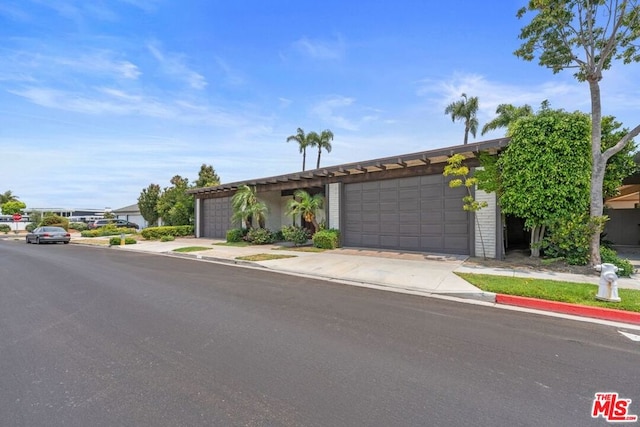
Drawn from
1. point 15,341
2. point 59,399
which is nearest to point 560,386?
point 59,399

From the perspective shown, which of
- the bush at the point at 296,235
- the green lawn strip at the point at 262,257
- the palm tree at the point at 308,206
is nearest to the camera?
the green lawn strip at the point at 262,257

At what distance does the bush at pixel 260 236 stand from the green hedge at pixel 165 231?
1024 cm

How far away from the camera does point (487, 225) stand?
12.1 meters

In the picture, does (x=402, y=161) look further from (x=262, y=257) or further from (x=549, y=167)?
(x=262, y=257)

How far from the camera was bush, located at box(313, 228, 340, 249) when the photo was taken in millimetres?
15742

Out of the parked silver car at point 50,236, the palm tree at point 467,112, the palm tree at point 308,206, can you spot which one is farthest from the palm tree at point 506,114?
the parked silver car at point 50,236

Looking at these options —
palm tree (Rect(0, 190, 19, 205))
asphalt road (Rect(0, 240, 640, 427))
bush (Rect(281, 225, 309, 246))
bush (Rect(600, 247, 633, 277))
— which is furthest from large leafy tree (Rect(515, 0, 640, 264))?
palm tree (Rect(0, 190, 19, 205))

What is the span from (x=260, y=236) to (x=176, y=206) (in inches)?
544

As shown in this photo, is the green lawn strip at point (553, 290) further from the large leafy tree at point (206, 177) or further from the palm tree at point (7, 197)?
the palm tree at point (7, 197)

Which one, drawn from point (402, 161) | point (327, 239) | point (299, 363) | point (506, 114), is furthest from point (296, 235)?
point (506, 114)

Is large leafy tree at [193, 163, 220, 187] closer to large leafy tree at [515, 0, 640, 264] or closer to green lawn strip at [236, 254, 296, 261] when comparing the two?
green lawn strip at [236, 254, 296, 261]

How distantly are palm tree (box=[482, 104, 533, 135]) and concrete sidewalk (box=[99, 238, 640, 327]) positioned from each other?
1927 cm

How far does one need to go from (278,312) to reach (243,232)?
15445mm

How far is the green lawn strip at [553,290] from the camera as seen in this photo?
20.3 feet
